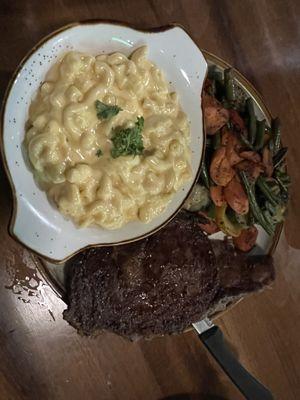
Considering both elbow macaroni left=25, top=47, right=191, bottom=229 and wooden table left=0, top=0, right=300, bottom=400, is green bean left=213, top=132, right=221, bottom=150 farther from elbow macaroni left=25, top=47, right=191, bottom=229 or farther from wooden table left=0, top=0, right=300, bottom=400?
wooden table left=0, top=0, right=300, bottom=400

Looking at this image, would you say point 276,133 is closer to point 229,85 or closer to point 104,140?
point 229,85

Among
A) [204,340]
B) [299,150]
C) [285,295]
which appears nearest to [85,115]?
[204,340]

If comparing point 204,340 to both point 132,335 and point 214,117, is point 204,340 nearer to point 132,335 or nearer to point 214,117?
point 132,335

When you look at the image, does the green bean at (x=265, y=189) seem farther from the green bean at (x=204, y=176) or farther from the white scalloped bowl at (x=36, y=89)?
the white scalloped bowl at (x=36, y=89)

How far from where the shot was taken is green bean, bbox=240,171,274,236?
8.77ft

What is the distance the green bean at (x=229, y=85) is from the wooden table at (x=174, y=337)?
1.05ft

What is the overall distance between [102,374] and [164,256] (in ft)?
2.47

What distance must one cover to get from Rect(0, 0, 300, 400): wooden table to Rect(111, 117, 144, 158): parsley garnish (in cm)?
70

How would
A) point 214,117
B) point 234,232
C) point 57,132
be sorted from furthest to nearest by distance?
1. point 234,232
2. point 214,117
3. point 57,132

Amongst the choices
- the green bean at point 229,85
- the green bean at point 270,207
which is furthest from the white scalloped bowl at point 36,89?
the green bean at point 270,207

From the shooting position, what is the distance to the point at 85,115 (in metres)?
2.18

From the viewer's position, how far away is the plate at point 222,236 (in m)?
2.61

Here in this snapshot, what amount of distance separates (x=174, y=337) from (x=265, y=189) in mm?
996

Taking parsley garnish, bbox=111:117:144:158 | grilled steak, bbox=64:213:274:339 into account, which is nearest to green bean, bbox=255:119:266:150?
grilled steak, bbox=64:213:274:339
